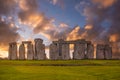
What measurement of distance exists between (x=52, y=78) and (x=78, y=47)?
108217 millimetres

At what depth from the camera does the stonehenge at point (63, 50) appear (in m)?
152

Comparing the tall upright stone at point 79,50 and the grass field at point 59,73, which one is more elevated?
the tall upright stone at point 79,50

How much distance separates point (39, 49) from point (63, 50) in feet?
41.2

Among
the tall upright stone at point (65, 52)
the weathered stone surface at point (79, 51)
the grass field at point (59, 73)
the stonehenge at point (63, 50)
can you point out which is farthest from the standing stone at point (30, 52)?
the grass field at point (59, 73)

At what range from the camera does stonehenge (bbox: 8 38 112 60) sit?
15162 centimetres

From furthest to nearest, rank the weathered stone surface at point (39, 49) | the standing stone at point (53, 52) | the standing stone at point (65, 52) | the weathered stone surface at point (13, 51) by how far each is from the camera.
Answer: the weathered stone surface at point (13, 51), the standing stone at point (65, 52), the standing stone at point (53, 52), the weathered stone surface at point (39, 49)

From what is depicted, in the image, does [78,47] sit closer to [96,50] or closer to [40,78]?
[96,50]

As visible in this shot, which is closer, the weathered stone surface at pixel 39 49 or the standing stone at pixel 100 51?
the standing stone at pixel 100 51

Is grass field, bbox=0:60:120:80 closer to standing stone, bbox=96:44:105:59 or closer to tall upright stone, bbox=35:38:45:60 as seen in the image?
tall upright stone, bbox=35:38:45:60

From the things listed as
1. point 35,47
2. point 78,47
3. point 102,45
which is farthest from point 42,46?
point 102,45

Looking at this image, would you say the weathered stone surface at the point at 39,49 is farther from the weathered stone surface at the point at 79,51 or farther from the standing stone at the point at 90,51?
the standing stone at the point at 90,51

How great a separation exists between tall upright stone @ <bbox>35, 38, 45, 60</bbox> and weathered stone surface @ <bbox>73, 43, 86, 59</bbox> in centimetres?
1650

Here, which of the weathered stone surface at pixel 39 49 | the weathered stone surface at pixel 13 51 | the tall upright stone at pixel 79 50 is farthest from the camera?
the weathered stone surface at pixel 13 51

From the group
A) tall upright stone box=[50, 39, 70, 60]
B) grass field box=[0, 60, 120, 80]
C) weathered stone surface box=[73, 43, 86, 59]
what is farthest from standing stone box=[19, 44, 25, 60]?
grass field box=[0, 60, 120, 80]
